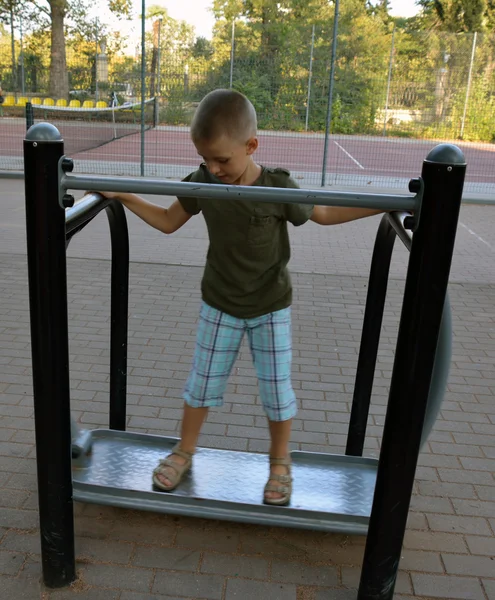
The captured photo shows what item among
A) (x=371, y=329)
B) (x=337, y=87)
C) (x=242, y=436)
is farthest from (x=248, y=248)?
(x=337, y=87)

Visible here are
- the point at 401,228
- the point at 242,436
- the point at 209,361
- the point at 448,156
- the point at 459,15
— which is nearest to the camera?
the point at 448,156

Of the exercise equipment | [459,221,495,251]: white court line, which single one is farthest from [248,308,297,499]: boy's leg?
[459,221,495,251]: white court line

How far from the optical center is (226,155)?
194 cm

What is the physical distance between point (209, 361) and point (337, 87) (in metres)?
10.4

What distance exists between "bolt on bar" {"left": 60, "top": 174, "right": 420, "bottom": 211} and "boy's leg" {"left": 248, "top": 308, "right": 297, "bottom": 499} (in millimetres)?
573

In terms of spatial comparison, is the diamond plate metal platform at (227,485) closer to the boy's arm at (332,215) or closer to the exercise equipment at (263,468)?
the exercise equipment at (263,468)

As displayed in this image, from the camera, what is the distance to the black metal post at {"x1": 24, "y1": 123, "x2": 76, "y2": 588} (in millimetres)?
1694

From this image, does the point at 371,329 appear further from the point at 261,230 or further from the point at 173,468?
the point at 173,468

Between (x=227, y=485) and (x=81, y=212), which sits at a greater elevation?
(x=81, y=212)

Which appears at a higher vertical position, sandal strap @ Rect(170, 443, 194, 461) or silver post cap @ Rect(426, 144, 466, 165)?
silver post cap @ Rect(426, 144, 466, 165)

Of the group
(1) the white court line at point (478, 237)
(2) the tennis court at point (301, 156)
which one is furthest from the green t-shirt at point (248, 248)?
(2) the tennis court at point (301, 156)

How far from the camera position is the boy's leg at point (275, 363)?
7.15 ft

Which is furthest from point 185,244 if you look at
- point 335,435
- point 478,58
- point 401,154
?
point 401,154

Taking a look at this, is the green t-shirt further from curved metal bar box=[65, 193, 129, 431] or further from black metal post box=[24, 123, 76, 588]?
black metal post box=[24, 123, 76, 588]
